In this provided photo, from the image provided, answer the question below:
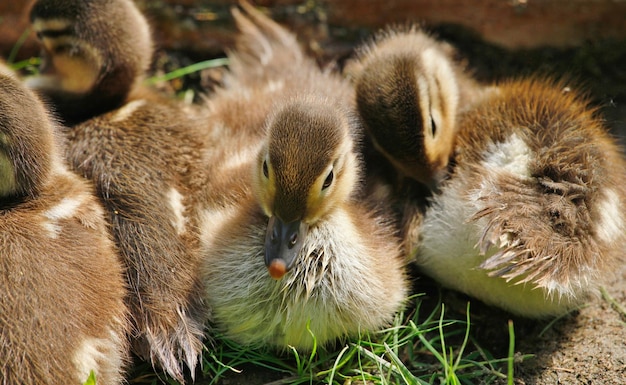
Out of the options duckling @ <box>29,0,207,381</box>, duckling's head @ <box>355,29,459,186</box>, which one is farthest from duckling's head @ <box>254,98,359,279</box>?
duckling @ <box>29,0,207,381</box>

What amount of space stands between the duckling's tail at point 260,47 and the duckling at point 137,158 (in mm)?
407

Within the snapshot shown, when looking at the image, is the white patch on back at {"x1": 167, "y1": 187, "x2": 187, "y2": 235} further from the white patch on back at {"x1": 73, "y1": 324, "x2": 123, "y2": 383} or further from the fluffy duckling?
the fluffy duckling

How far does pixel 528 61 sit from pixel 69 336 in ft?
7.74

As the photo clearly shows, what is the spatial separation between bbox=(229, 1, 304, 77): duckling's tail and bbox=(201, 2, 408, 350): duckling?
632mm

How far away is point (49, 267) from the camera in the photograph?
1.91m

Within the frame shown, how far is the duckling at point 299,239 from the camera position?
79.7 inches

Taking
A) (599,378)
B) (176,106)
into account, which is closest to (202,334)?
(176,106)

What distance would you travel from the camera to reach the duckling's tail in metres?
3.07

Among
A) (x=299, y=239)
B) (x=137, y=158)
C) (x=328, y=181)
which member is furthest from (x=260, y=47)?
(x=299, y=239)

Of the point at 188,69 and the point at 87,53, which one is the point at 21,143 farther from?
the point at 188,69

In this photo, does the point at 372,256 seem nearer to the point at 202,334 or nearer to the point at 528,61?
the point at 202,334

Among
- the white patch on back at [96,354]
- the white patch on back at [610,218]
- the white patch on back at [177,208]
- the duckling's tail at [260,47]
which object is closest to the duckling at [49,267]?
the white patch on back at [96,354]

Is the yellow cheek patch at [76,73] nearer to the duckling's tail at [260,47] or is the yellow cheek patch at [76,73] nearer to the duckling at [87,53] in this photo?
the duckling at [87,53]

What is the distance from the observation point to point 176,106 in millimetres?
2756
